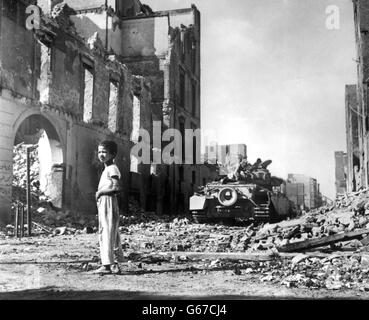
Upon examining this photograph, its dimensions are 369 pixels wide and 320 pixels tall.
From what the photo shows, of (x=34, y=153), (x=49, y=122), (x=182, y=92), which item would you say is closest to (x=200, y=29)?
(x=182, y=92)

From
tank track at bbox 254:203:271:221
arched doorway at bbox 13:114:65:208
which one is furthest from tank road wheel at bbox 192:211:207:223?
arched doorway at bbox 13:114:65:208

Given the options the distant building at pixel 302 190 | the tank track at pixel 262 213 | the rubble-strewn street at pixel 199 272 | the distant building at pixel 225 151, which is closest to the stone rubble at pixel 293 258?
the rubble-strewn street at pixel 199 272

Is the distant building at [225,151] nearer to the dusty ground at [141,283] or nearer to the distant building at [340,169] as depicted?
the distant building at [340,169]

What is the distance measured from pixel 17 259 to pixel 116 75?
14764mm

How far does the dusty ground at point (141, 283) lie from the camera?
4172 millimetres

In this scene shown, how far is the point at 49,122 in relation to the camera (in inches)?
607

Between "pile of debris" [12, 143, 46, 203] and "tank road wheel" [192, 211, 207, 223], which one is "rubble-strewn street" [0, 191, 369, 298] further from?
"pile of debris" [12, 143, 46, 203]

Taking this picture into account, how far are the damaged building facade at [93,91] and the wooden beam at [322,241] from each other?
9.07m

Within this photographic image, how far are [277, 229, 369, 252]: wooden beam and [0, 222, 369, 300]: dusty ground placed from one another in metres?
1.17

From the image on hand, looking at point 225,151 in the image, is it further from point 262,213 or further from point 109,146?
point 109,146

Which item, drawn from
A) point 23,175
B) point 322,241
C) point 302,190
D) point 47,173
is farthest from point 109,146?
point 302,190

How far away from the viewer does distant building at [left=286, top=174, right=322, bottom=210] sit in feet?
154

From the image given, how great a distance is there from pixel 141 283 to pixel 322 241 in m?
2.92

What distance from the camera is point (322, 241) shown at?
6438 mm
